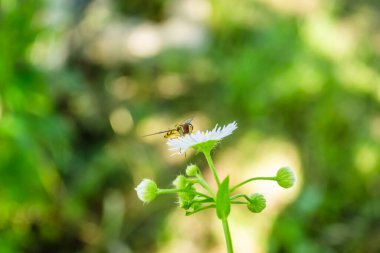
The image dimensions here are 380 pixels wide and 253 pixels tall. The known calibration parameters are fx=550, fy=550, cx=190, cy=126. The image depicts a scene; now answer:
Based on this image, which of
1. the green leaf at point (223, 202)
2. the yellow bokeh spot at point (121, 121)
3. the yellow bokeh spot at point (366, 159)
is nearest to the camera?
the green leaf at point (223, 202)

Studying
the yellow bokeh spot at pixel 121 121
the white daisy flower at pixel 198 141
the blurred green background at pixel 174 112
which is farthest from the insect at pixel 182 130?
the yellow bokeh spot at pixel 121 121

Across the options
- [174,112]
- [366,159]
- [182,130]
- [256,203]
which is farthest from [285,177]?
[174,112]

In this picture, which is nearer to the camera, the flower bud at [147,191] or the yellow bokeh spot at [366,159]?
the flower bud at [147,191]

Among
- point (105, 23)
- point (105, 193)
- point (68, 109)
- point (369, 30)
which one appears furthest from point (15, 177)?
point (369, 30)

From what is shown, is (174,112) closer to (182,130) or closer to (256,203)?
(182,130)

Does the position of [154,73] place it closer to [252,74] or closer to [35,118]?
[252,74]

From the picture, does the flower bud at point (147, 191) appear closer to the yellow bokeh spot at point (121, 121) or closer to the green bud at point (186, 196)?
the green bud at point (186, 196)
